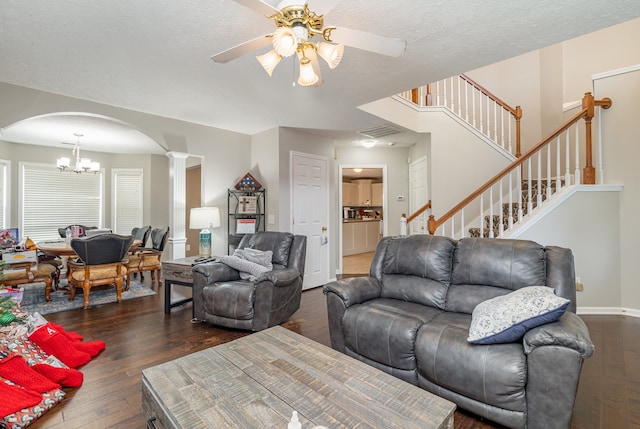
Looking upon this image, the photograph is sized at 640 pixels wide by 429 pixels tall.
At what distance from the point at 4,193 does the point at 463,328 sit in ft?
25.6

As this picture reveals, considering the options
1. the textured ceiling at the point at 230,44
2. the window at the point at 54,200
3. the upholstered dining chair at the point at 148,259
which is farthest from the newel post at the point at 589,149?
the window at the point at 54,200

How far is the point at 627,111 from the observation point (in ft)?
11.2

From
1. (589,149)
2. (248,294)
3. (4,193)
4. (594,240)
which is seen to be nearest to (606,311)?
(594,240)

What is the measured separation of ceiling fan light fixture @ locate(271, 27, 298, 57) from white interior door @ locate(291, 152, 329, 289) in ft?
10.2

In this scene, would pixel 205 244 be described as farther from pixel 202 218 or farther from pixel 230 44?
pixel 230 44

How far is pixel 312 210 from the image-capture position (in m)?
4.91

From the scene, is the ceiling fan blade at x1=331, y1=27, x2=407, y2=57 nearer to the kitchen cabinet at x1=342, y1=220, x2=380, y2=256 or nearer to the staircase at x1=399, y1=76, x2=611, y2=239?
the staircase at x1=399, y1=76, x2=611, y2=239

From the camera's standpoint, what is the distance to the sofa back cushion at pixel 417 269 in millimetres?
2408

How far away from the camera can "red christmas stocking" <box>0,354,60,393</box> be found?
1.81 meters

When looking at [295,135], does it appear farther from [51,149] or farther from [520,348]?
[51,149]

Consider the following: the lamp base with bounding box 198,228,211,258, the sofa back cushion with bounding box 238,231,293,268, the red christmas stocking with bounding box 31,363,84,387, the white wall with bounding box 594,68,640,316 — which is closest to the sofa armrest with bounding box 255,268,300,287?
the sofa back cushion with bounding box 238,231,293,268

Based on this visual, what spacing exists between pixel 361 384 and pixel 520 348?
916mm

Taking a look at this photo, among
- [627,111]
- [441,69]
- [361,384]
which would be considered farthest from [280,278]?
[627,111]

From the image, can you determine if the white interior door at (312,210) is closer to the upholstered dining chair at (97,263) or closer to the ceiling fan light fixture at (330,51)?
the upholstered dining chair at (97,263)
